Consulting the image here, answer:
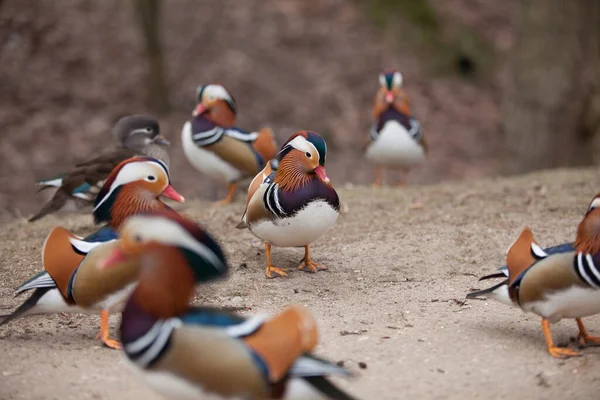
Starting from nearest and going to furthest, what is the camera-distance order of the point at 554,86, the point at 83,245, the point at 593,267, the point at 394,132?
the point at 593,267 → the point at 83,245 → the point at 394,132 → the point at 554,86

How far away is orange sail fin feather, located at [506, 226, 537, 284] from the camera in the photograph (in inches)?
145

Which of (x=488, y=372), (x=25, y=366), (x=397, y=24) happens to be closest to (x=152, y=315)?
(x=25, y=366)

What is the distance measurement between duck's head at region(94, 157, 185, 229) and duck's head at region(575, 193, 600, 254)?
1984 millimetres

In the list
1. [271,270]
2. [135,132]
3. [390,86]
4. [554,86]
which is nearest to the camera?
[271,270]

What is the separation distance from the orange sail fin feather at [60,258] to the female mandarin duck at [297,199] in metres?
1.21

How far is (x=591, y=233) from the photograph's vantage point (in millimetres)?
3490

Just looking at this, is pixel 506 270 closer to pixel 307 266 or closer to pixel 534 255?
pixel 534 255

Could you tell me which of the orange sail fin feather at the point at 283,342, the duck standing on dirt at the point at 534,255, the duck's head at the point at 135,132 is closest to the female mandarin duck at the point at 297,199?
the duck standing on dirt at the point at 534,255

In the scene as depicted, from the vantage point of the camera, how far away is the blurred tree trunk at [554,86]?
28.1ft

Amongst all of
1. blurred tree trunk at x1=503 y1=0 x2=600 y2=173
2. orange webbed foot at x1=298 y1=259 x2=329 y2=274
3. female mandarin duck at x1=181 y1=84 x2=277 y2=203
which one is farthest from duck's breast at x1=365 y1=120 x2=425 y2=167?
orange webbed foot at x1=298 y1=259 x2=329 y2=274

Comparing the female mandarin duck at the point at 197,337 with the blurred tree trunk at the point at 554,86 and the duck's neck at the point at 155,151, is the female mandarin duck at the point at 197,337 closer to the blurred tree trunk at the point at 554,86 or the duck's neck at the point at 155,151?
the duck's neck at the point at 155,151

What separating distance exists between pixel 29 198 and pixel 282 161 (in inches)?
200

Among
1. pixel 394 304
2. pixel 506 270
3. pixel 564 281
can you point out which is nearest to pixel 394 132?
pixel 394 304

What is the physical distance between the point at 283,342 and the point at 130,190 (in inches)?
62.4
